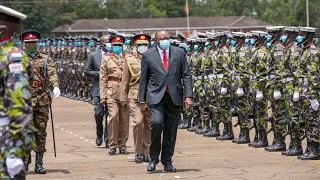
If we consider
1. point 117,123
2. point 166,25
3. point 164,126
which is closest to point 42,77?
point 164,126

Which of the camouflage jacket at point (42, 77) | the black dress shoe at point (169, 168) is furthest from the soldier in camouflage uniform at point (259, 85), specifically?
the camouflage jacket at point (42, 77)

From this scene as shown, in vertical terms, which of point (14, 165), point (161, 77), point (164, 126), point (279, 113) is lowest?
point (279, 113)

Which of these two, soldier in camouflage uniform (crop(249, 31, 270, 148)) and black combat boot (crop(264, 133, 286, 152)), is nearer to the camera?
black combat boot (crop(264, 133, 286, 152))

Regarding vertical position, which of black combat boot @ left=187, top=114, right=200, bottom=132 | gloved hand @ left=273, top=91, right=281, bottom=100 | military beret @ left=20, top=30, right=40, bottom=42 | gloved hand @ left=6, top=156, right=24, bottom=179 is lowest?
black combat boot @ left=187, top=114, right=200, bottom=132

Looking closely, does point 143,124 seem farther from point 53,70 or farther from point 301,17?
point 301,17

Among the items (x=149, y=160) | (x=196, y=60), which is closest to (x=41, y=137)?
(x=149, y=160)

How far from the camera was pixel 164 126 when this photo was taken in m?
13.4

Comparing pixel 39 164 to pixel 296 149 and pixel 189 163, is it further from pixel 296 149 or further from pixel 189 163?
pixel 296 149

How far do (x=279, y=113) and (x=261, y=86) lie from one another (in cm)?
71

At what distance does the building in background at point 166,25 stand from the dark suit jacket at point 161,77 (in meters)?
100

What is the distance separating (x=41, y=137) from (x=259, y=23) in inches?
4023

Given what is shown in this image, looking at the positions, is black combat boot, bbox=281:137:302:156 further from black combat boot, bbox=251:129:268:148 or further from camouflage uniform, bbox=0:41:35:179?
camouflage uniform, bbox=0:41:35:179

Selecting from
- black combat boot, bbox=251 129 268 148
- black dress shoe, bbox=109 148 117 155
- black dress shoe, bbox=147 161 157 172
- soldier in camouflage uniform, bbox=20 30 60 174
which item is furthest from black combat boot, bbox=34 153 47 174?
black combat boot, bbox=251 129 268 148

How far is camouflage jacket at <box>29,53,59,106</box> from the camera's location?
13.4 meters
